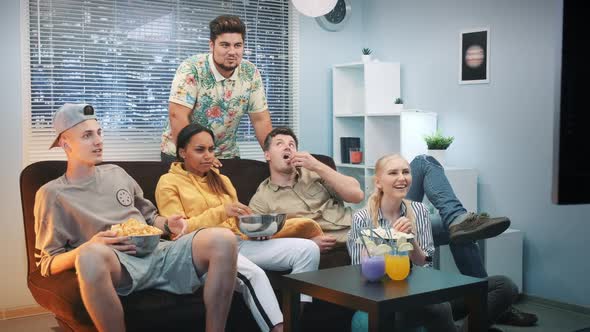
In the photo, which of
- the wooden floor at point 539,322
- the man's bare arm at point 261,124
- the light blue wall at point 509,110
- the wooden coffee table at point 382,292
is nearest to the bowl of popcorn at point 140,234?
the wooden coffee table at point 382,292

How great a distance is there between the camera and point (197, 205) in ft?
10.5

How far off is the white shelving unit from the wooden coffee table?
7.37ft

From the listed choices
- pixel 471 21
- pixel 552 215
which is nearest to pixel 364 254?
pixel 552 215

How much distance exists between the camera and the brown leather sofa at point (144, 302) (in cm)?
261

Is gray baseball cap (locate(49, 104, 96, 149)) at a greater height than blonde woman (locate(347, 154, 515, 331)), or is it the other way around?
gray baseball cap (locate(49, 104, 96, 149))

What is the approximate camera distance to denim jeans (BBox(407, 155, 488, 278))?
11.4 ft

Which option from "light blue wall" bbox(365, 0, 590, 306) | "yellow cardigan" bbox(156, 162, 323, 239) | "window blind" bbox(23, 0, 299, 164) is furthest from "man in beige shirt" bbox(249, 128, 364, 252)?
"window blind" bbox(23, 0, 299, 164)

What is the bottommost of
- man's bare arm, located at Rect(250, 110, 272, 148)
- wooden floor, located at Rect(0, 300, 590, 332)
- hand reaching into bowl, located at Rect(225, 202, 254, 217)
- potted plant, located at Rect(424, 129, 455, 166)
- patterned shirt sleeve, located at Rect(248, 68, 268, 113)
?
wooden floor, located at Rect(0, 300, 590, 332)

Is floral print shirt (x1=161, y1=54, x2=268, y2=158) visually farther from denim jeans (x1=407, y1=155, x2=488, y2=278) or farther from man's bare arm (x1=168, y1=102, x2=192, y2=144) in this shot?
denim jeans (x1=407, y1=155, x2=488, y2=278)

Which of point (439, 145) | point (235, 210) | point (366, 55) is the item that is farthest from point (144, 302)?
point (366, 55)

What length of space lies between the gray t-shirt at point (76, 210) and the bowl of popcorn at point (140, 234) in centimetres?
16

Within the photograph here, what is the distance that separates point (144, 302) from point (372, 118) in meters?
2.80

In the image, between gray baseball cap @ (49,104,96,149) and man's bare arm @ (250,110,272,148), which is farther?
man's bare arm @ (250,110,272,148)

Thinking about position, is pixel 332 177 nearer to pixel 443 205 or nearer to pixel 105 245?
pixel 443 205
